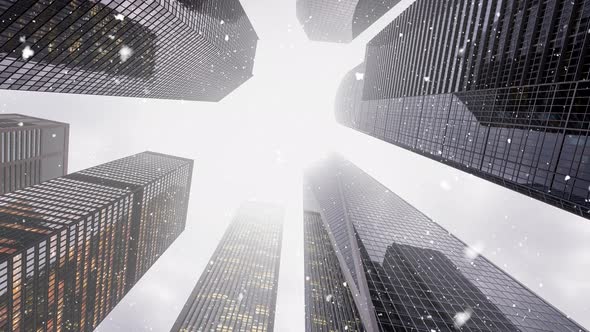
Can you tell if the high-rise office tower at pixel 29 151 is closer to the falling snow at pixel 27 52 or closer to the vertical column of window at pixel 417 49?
the falling snow at pixel 27 52

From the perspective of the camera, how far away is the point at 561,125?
37.9 m

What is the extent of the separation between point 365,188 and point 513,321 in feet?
374

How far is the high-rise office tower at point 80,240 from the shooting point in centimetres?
6938

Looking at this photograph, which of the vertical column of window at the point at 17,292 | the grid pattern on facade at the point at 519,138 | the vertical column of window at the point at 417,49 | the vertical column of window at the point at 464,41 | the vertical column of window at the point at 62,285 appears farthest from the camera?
the vertical column of window at the point at 417,49

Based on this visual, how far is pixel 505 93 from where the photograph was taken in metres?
49.5

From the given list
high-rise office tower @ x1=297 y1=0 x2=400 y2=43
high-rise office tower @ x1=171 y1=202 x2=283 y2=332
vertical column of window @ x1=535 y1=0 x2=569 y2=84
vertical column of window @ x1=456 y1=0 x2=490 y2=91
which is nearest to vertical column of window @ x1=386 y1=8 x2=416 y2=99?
vertical column of window @ x1=456 y1=0 x2=490 y2=91

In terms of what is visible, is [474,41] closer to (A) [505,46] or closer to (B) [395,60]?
(A) [505,46]

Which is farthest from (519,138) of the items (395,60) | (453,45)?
(395,60)

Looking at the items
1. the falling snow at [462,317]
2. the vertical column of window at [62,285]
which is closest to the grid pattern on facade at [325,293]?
the falling snow at [462,317]

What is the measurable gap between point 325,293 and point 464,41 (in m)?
77.7

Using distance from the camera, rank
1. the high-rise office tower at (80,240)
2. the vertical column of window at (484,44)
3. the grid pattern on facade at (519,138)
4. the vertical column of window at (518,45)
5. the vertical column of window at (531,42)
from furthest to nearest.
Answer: the high-rise office tower at (80,240)
the vertical column of window at (484,44)
the vertical column of window at (518,45)
the vertical column of window at (531,42)
the grid pattern on facade at (519,138)

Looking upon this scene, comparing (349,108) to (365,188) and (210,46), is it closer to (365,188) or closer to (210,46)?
(365,188)

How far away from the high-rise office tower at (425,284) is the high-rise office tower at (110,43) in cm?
5433

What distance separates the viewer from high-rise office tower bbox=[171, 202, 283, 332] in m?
127
